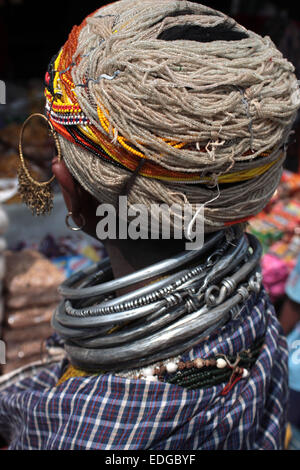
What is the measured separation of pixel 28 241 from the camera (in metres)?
3.20

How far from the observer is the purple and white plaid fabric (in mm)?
1032

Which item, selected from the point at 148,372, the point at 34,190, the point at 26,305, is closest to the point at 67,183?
the point at 34,190

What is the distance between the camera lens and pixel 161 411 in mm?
1029

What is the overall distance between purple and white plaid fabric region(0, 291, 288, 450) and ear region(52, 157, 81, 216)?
1.52 feet

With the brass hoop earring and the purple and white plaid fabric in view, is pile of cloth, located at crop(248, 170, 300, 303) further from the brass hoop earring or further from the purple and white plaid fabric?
the brass hoop earring

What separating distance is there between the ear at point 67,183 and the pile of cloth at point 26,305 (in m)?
1.39

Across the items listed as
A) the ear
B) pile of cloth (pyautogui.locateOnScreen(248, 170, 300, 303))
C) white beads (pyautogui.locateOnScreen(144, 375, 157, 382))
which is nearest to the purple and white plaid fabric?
white beads (pyautogui.locateOnScreen(144, 375, 157, 382))

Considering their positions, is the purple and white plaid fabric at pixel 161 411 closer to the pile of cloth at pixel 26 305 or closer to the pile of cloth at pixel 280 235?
the pile of cloth at pixel 26 305

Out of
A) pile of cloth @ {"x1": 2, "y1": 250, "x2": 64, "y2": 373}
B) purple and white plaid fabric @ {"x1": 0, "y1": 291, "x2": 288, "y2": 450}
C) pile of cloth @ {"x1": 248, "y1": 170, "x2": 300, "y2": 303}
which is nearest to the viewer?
purple and white plaid fabric @ {"x1": 0, "y1": 291, "x2": 288, "y2": 450}

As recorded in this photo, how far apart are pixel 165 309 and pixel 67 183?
409 mm

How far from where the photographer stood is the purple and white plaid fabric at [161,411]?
1.03 meters

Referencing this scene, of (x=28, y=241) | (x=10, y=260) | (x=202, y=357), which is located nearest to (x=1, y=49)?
(x=28, y=241)

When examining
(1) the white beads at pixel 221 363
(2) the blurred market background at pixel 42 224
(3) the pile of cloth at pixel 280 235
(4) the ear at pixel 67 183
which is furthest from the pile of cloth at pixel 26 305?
(3) the pile of cloth at pixel 280 235

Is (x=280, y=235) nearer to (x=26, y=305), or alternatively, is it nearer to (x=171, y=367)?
(x=26, y=305)
